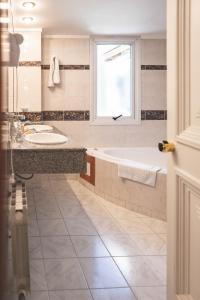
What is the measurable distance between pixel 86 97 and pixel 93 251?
318 centimetres

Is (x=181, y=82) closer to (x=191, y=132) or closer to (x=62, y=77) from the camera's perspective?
(x=191, y=132)

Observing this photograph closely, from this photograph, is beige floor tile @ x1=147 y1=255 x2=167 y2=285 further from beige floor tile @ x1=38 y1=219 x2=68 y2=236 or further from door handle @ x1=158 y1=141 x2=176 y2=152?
door handle @ x1=158 y1=141 x2=176 y2=152

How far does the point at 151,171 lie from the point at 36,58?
259cm

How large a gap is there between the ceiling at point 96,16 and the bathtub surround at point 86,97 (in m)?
0.28

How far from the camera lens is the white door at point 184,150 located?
139 centimetres

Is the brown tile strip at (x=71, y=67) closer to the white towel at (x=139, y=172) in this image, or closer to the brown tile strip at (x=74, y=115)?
the brown tile strip at (x=74, y=115)

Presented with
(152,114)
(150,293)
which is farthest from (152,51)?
(150,293)

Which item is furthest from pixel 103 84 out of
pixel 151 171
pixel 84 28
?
pixel 151 171

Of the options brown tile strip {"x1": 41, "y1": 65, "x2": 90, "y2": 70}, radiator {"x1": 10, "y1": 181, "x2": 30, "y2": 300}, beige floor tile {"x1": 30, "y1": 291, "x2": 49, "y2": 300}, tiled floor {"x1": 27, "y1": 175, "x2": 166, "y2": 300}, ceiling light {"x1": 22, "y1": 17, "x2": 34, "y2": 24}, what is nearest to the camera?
radiator {"x1": 10, "y1": 181, "x2": 30, "y2": 300}

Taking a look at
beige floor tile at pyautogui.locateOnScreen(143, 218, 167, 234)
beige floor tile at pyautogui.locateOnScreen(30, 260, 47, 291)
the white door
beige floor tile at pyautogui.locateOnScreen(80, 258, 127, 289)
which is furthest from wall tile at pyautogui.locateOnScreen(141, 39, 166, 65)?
the white door

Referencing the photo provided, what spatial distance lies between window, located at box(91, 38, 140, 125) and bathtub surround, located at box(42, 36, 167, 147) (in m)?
0.09

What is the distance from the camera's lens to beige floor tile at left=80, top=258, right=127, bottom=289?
2283 millimetres

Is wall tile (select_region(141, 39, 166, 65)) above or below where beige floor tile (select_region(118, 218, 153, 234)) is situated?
above

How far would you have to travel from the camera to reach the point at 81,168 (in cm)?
207
